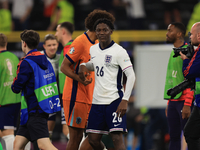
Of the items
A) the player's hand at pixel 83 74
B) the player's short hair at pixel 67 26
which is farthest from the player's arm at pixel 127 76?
the player's short hair at pixel 67 26

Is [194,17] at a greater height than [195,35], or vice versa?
[194,17]

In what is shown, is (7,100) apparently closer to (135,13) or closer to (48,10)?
(48,10)

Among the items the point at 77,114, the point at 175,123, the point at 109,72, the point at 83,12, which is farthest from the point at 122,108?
the point at 83,12

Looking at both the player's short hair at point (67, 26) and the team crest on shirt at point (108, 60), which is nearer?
the team crest on shirt at point (108, 60)

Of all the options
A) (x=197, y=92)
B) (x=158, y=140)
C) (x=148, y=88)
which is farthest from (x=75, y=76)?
(x=148, y=88)

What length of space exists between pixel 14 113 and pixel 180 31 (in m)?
3.08

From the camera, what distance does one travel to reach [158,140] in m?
9.06

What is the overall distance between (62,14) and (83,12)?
1.08 m

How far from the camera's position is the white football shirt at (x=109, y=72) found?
3.96 meters

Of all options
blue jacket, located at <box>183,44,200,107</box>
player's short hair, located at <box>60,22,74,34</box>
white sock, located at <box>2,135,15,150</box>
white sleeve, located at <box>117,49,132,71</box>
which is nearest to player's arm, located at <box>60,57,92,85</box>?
white sleeve, located at <box>117,49,132,71</box>

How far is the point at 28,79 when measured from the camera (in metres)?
4.56

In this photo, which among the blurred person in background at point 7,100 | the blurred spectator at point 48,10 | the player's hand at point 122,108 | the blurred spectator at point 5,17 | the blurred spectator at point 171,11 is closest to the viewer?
the player's hand at point 122,108

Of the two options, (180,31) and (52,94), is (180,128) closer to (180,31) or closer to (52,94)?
(180,31)

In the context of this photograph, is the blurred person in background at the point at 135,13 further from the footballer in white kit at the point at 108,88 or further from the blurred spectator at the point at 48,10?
the footballer in white kit at the point at 108,88
